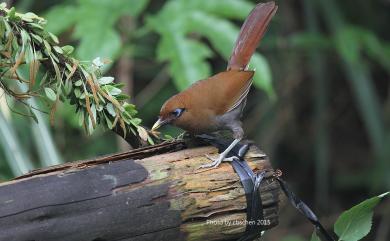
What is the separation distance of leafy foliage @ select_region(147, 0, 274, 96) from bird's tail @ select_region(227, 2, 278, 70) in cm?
24

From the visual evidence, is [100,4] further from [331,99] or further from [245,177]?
[331,99]

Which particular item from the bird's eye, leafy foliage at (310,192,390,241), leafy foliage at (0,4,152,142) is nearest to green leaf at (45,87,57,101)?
leafy foliage at (0,4,152,142)

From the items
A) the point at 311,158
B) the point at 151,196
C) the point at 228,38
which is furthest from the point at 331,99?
the point at 151,196

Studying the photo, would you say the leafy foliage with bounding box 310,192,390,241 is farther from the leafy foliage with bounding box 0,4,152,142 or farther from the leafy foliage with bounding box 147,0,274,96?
the leafy foliage with bounding box 147,0,274,96

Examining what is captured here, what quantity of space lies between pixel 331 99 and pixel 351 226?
10.8ft

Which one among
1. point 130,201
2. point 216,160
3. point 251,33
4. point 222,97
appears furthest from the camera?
point 251,33

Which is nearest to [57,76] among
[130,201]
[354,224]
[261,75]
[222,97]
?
[130,201]

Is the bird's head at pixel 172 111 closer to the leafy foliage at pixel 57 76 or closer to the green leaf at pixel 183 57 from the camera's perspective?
the leafy foliage at pixel 57 76

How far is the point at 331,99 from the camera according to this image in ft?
16.4

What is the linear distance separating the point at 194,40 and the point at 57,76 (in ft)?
3.66

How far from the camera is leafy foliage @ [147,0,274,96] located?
2.75 meters

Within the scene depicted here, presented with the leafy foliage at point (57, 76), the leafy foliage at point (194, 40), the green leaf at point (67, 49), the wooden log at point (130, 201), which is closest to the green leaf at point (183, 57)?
the leafy foliage at point (194, 40)

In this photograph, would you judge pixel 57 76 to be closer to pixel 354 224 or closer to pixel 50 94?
pixel 50 94

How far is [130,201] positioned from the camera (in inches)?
61.0
